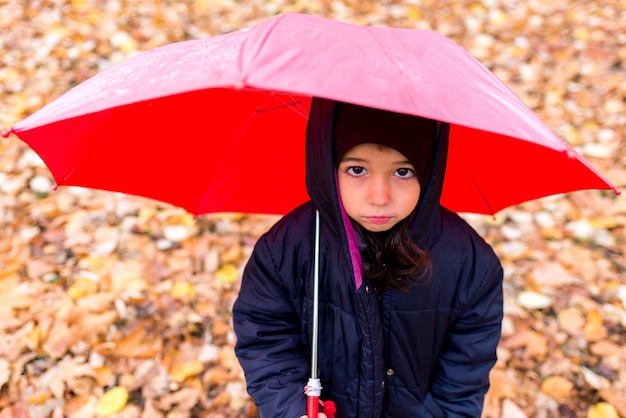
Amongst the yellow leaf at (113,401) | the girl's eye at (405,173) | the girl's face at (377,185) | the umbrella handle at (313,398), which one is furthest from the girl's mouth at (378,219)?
the yellow leaf at (113,401)

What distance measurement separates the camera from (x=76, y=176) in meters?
1.48

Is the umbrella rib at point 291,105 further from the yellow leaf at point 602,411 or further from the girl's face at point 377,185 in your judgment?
the yellow leaf at point 602,411

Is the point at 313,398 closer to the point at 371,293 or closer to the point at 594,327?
the point at 371,293

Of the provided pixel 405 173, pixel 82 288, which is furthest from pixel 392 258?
pixel 82 288

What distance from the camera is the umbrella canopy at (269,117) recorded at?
2.89ft

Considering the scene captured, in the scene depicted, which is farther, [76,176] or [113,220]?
[113,220]

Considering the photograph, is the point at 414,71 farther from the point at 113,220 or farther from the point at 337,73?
the point at 113,220

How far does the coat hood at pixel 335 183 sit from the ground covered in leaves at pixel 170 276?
101cm

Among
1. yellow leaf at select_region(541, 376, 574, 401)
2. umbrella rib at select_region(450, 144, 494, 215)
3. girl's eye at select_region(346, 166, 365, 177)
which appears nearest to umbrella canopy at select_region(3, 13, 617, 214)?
umbrella rib at select_region(450, 144, 494, 215)

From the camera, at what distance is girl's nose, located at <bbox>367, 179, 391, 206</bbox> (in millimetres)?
1200

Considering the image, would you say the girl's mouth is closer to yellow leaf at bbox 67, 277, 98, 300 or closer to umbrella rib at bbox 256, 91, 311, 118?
umbrella rib at bbox 256, 91, 311, 118

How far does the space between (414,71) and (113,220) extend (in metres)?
2.01

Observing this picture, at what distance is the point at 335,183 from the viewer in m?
1.25

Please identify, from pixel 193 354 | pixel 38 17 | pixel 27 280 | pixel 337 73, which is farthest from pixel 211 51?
pixel 38 17
